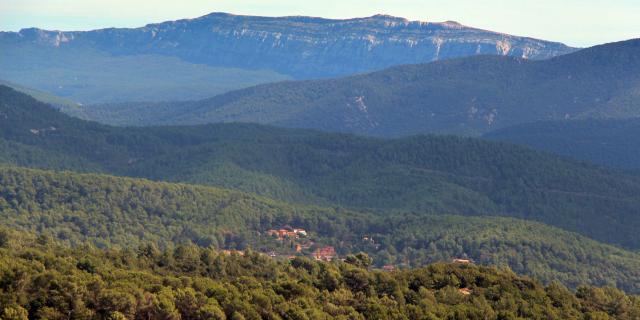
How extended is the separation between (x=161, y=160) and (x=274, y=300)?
426 ft

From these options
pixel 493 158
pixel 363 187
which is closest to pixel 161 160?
pixel 363 187

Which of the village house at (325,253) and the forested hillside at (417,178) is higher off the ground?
the village house at (325,253)

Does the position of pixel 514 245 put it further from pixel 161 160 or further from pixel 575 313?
pixel 161 160

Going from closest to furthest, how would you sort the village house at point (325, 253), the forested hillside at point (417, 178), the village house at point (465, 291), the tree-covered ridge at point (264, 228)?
1. the village house at point (465, 291)
2. the tree-covered ridge at point (264, 228)
3. the village house at point (325, 253)
4. the forested hillside at point (417, 178)

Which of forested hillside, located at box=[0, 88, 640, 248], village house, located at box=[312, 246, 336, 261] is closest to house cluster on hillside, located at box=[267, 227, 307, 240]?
village house, located at box=[312, 246, 336, 261]

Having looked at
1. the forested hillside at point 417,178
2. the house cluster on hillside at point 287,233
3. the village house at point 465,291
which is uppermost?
the village house at point 465,291

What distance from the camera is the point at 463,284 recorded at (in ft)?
268

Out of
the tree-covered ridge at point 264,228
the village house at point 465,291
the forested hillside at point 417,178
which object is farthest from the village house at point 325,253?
the village house at point 465,291

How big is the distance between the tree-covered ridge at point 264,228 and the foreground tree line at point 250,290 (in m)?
38.0

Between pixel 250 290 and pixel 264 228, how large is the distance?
244 feet

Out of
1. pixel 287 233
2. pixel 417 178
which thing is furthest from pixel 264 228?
pixel 417 178

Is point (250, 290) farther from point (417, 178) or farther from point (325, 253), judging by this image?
point (417, 178)

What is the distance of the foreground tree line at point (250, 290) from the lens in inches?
2501

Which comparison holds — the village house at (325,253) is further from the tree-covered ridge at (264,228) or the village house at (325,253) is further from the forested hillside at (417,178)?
the forested hillside at (417,178)
